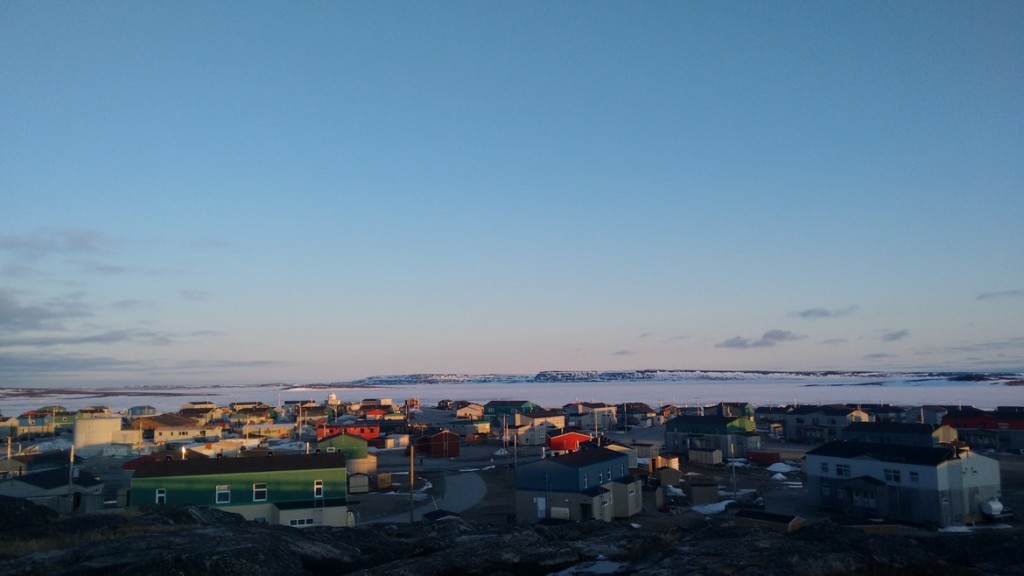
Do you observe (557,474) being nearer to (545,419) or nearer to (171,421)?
(545,419)

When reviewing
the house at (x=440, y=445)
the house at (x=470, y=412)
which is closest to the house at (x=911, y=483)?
the house at (x=440, y=445)

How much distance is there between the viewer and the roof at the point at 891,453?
1336 inches

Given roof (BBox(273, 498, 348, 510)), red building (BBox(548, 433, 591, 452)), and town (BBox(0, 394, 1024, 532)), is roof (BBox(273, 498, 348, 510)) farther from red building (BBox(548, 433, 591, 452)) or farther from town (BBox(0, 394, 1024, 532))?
red building (BBox(548, 433, 591, 452))

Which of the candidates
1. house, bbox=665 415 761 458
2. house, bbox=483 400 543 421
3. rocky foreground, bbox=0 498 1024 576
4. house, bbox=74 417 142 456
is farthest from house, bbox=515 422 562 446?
rocky foreground, bbox=0 498 1024 576

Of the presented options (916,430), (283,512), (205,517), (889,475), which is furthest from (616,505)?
(916,430)

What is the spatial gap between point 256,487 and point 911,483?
31698mm

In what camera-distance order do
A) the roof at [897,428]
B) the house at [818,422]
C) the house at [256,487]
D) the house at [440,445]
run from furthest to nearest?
1. the house at [818,422]
2. the house at [440,445]
3. the roof at [897,428]
4. the house at [256,487]

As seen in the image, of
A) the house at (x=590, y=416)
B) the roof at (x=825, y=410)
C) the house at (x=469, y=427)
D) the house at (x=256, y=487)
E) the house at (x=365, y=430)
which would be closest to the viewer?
the house at (x=256, y=487)

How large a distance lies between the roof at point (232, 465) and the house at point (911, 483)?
87.2 feet

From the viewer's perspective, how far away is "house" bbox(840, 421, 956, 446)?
165ft

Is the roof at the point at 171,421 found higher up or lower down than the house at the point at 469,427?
higher up

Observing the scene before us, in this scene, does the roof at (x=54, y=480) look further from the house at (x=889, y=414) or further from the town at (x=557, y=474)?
the house at (x=889, y=414)

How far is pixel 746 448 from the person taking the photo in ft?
201

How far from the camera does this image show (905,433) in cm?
5144
